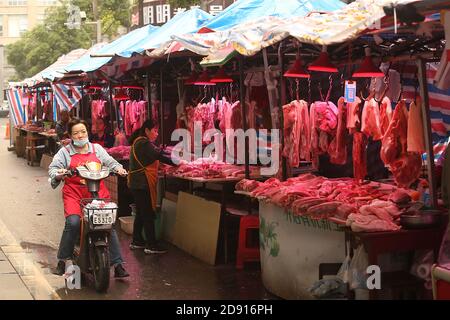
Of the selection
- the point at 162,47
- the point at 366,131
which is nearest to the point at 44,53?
the point at 162,47

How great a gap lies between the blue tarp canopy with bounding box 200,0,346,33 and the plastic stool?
2855mm

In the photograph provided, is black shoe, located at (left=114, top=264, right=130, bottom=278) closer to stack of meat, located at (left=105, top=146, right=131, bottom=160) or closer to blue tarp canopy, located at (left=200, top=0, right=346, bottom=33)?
blue tarp canopy, located at (left=200, top=0, right=346, bottom=33)

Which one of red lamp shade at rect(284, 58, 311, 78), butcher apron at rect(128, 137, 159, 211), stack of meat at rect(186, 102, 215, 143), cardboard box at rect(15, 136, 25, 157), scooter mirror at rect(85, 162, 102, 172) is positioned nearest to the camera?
scooter mirror at rect(85, 162, 102, 172)

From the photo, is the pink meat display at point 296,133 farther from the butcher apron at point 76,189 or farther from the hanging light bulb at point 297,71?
the butcher apron at point 76,189

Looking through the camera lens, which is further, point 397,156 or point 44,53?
point 44,53

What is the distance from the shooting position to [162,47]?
11531 mm

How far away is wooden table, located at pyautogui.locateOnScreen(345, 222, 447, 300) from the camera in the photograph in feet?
21.4

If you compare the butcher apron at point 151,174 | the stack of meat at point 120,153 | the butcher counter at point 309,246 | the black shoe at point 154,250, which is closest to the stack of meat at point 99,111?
the stack of meat at point 120,153

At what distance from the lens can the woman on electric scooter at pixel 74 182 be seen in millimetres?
8648

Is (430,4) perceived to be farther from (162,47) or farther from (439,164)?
(162,47)

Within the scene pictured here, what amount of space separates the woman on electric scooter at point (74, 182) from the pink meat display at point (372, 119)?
2.83m

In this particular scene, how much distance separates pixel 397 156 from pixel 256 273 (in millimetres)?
2735

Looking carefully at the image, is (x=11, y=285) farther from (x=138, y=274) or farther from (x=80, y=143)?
(x=80, y=143)

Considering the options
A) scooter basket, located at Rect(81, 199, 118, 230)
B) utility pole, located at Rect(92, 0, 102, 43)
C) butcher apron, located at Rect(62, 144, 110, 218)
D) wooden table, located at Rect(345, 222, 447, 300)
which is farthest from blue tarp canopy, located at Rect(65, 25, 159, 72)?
utility pole, located at Rect(92, 0, 102, 43)
